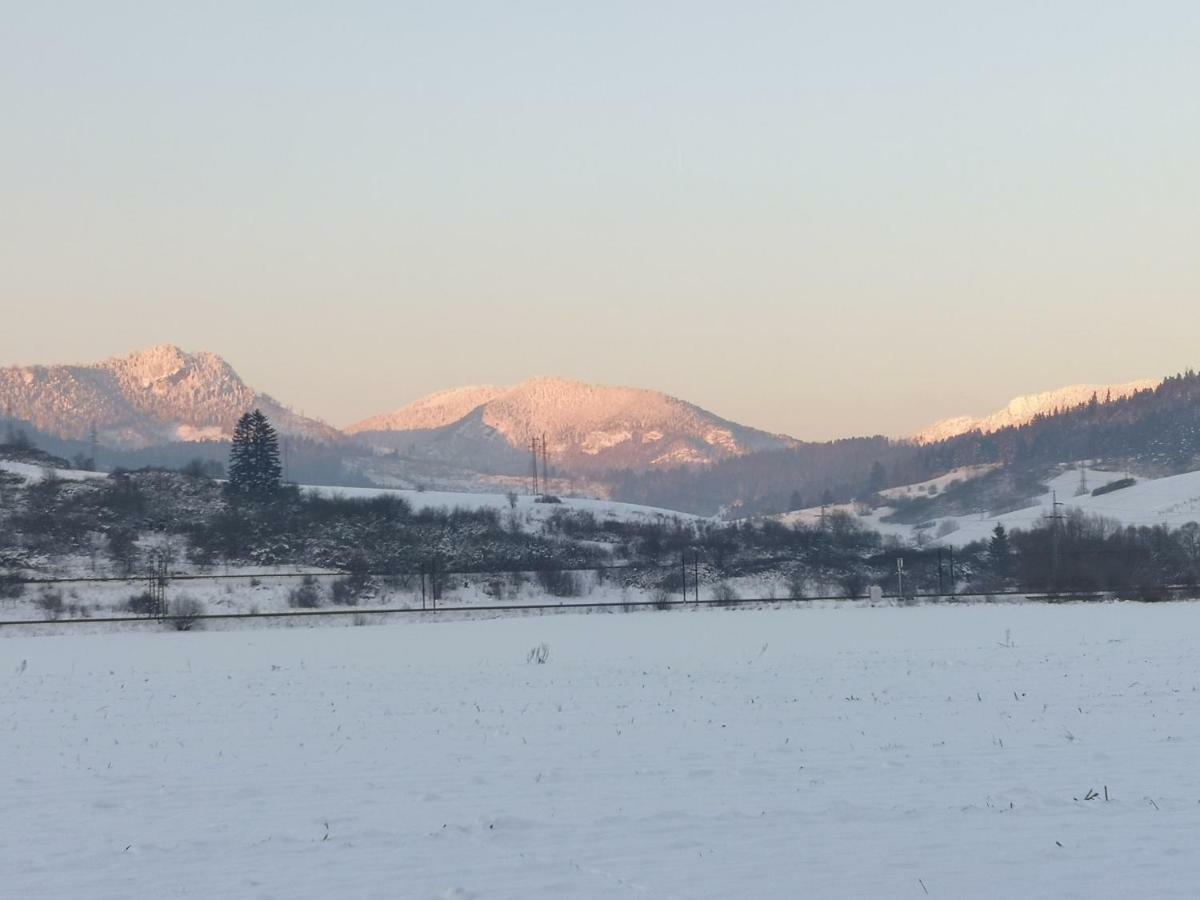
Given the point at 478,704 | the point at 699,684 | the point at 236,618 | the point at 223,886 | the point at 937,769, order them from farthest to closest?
the point at 236,618 < the point at 699,684 < the point at 478,704 < the point at 937,769 < the point at 223,886

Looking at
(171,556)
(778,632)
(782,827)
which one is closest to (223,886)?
(782,827)

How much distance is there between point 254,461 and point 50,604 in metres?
55.5

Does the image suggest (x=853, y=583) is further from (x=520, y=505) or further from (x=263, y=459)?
(x=520, y=505)

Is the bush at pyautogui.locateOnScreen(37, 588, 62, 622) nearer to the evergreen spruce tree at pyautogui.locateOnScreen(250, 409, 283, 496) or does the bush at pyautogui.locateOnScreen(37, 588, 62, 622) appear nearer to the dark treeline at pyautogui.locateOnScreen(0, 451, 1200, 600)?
the dark treeline at pyautogui.locateOnScreen(0, 451, 1200, 600)

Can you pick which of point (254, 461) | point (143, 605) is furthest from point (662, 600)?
point (254, 461)

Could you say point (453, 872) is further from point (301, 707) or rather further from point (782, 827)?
point (301, 707)

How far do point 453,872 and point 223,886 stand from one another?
5.88ft

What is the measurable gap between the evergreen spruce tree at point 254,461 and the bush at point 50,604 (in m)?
48.0

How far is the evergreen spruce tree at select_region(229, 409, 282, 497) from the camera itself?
380 feet

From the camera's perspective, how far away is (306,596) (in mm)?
71688

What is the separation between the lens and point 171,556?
86.9m

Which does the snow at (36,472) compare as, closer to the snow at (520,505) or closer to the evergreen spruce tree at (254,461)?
the evergreen spruce tree at (254,461)

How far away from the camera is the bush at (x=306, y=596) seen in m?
70.4

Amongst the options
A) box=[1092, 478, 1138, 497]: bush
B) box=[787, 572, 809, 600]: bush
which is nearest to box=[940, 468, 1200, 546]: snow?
box=[1092, 478, 1138, 497]: bush
